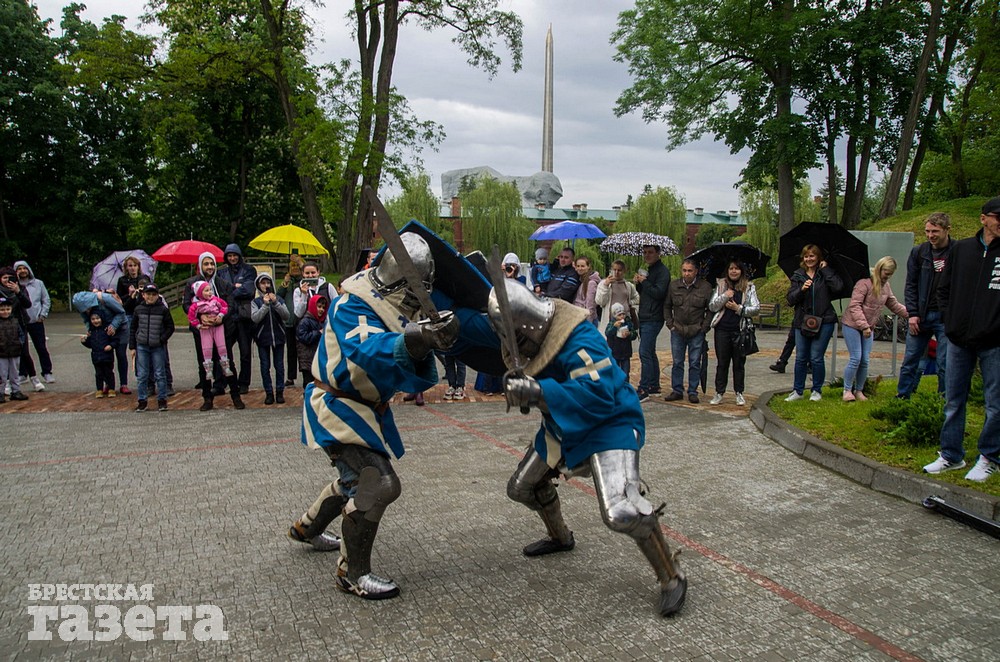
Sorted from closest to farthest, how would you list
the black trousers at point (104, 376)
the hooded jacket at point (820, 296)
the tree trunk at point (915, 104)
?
the hooded jacket at point (820, 296) < the black trousers at point (104, 376) < the tree trunk at point (915, 104)

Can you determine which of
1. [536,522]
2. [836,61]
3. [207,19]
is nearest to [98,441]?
[536,522]

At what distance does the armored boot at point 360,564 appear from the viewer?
3350mm

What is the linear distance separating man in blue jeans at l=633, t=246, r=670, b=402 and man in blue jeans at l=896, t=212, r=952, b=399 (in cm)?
276

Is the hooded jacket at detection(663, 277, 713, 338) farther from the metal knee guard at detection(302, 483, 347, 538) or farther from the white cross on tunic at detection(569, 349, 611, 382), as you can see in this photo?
the metal knee guard at detection(302, 483, 347, 538)

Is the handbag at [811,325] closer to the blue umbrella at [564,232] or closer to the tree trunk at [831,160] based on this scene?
the blue umbrella at [564,232]

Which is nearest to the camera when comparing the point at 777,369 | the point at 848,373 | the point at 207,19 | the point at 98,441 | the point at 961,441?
the point at 961,441

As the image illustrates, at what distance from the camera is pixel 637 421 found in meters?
3.42

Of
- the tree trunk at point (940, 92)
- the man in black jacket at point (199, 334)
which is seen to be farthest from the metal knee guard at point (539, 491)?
the tree trunk at point (940, 92)

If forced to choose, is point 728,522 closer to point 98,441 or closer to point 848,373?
point 848,373

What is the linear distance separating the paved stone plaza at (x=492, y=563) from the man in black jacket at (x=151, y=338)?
6.58 ft

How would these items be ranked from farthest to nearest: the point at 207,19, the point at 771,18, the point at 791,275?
1. the point at 207,19
2. the point at 771,18
3. the point at 791,275

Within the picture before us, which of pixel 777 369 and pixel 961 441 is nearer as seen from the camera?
pixel 961 441

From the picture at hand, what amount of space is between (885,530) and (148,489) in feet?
17.2

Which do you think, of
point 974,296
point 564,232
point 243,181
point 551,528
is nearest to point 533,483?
point 551,528
